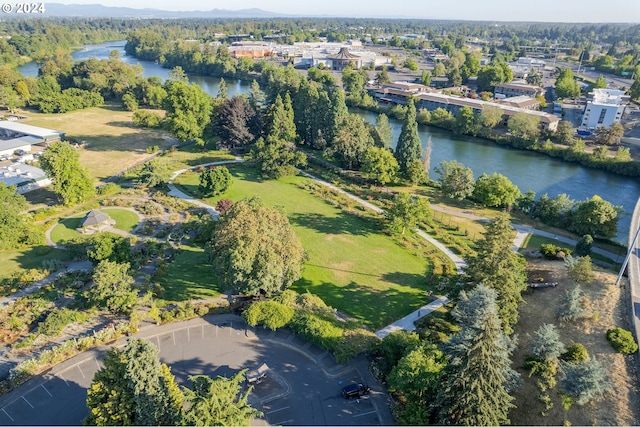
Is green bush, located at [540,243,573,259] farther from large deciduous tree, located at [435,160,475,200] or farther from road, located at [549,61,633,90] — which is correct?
road, located at [549,61,633,90]

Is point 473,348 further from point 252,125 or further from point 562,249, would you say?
point 252,125

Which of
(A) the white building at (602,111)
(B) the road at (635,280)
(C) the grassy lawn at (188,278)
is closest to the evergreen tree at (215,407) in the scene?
(C) the grassy lawn at (188,278)

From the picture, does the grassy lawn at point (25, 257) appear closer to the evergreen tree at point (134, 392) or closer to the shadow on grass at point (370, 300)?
the evergreen tree at point (134, 392)

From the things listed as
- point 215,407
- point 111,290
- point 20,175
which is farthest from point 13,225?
point 215,407

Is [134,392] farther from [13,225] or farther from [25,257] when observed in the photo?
[13,225]

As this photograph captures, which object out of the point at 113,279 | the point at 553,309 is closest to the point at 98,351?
the point at 113,279
